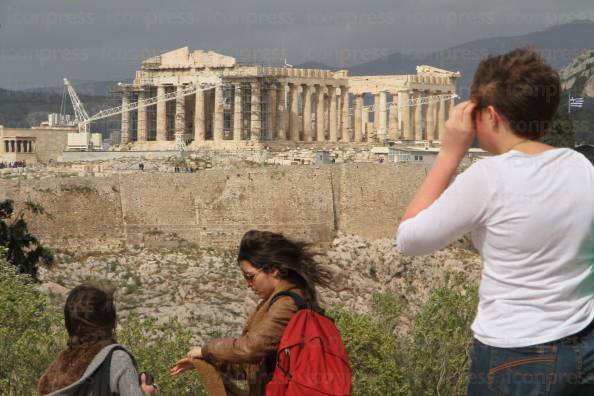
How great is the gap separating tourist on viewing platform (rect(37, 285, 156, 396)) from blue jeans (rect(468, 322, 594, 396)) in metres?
1.98

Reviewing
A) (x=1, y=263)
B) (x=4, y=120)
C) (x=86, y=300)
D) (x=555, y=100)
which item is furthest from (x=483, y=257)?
(x=4, y=120)

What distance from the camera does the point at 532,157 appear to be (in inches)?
180

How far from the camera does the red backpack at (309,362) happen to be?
5.46 m

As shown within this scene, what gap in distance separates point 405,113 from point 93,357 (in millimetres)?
50097

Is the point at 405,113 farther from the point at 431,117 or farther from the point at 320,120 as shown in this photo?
the point at 320,120

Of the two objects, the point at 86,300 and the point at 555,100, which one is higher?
the point at 555,100

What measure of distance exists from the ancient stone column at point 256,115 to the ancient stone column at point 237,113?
0.54 meters

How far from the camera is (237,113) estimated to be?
163 ft

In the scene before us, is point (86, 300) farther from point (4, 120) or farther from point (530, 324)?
point (4, 120)

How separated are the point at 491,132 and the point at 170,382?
11.0 m

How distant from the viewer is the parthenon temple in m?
50.0

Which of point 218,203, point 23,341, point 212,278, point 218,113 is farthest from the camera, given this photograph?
point 218,113

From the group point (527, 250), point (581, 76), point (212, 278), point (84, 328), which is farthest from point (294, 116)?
point (581, 76)

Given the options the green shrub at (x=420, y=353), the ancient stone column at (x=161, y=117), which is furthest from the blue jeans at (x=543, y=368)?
the ancient stone column at (x=161, y=117)
